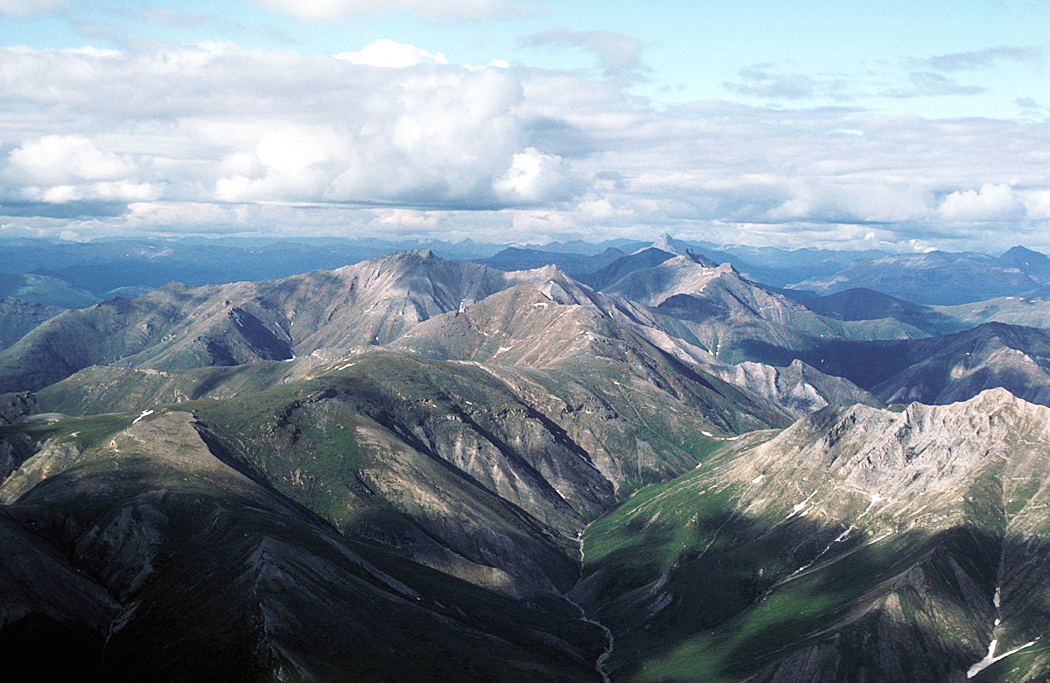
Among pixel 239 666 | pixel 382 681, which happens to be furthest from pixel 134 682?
pixel 382 681

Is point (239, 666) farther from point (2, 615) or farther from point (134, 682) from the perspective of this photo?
point (2, 615)

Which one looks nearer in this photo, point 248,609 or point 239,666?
point 239,666

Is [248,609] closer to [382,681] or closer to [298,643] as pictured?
[298,643]

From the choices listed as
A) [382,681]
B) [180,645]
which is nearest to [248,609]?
[180,645]

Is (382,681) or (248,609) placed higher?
(248,609)

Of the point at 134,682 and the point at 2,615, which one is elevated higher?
the point at 2,615

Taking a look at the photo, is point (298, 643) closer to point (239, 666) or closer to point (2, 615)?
point (239, 666)

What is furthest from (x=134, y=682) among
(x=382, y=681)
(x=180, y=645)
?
(x=382, y=681)

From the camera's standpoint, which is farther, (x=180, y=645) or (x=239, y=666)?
(x=180, y=645)
